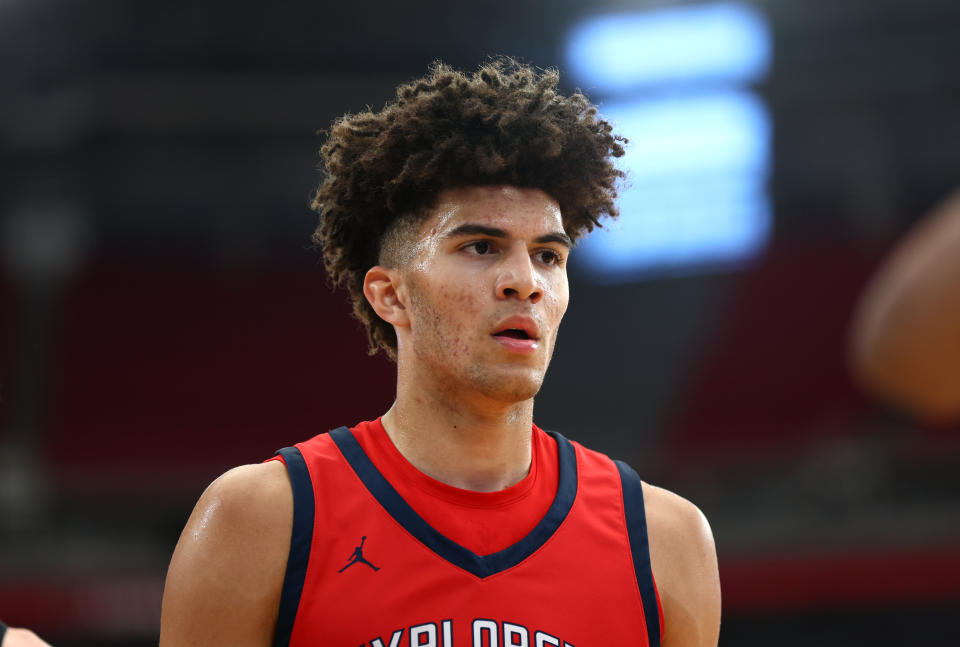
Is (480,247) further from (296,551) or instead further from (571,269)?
(571,269)

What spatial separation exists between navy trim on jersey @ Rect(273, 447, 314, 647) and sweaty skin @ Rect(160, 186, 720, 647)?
0.7 inches

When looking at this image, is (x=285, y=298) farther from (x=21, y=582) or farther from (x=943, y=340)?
(x=943, y=340)

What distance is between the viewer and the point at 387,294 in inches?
105

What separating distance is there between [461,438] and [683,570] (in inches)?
24.0

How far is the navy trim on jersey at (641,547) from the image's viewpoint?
2482 mm

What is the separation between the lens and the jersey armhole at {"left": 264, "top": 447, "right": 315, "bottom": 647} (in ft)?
7.51

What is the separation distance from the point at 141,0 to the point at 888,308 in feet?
43.4

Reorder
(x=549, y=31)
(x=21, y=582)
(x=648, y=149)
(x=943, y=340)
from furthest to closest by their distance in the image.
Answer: (x=648, y=149) < (x=549, y=31) < (x=21, y=582) < (x=943, y=340)

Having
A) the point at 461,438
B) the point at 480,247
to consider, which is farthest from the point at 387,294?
the point at 461,438

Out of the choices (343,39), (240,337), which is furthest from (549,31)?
(240,337)

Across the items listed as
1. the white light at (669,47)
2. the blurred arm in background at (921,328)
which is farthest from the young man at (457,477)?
the white light at (669,47)

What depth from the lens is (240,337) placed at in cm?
1573

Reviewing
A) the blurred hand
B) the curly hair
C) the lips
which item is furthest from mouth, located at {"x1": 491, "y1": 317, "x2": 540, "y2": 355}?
the blurred hand

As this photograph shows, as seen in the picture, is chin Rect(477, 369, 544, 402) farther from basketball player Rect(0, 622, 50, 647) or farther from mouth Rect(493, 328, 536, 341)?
basketball player Rect(0, 622, 50, 647)
